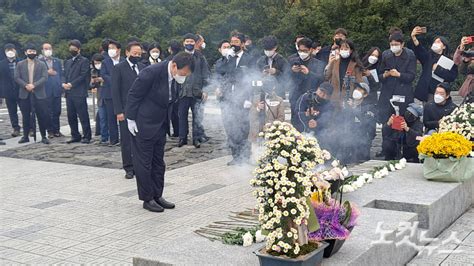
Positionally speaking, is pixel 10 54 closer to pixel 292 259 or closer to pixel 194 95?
pixel 194 95

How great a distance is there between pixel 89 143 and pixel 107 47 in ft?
6.26

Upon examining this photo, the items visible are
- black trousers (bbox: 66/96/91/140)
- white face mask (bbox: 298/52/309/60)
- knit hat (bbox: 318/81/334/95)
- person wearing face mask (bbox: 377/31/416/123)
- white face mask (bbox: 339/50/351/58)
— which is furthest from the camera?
black trousers (bbox: 66/96/91/140)

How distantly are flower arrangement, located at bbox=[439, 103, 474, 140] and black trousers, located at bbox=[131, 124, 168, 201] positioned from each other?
3.32 meters

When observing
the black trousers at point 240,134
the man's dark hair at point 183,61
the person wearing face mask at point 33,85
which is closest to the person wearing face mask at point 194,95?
the black trousers at point 240,134

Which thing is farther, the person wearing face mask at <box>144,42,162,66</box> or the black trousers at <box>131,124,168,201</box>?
the person wearing face mask at <box>144,42,162,66</box>

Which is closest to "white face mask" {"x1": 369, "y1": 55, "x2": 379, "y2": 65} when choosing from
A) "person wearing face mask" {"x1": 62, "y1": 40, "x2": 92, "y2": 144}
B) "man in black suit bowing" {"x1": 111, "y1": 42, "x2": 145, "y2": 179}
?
"man in black suit bowing" {"x1": 111, "y1": 42, "x2": 145, "y2": 179}

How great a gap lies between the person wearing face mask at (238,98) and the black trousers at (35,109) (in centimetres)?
427

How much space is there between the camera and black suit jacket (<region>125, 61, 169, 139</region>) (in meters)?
6.74

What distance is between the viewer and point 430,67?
10070mm

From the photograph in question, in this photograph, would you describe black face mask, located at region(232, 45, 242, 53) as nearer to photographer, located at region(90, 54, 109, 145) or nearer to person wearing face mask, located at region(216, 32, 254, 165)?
person wearing face mask, located at region(216, 32, 254, 165)

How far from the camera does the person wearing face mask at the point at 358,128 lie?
9.27 meters

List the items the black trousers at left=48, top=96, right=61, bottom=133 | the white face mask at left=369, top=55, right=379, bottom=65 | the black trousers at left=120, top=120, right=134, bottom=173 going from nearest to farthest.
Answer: the black trousers at left=120, top=120, right=134, bottom=173 → the white face mask at left=369, top=55, right=379, bottom=65 → the black trousers at left=48, top=96, right=61, bottom=133

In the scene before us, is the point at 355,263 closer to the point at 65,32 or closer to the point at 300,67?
the point at 300,67

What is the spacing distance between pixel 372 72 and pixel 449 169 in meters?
3.63
